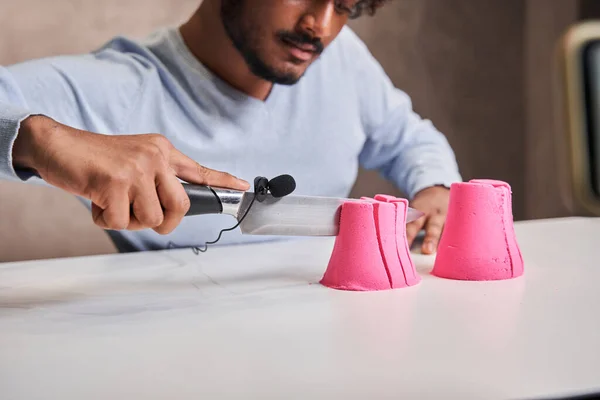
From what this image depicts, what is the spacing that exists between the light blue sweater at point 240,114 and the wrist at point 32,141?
278mm

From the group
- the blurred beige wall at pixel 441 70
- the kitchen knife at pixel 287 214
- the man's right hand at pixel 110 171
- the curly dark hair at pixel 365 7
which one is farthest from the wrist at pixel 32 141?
the curly dark hair at pixel 365 7

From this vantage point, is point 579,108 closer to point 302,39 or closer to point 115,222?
point 115,222

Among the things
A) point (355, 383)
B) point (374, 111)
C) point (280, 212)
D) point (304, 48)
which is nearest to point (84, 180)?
point (280, 212)

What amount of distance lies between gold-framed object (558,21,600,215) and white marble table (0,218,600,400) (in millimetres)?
143

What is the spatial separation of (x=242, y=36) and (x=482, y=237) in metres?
0.69

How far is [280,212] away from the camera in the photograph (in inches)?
31.9

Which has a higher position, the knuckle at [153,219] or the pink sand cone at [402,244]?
the knuckle at [153,219]

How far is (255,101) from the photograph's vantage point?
4.28ft

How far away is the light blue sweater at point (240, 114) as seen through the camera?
1140mm

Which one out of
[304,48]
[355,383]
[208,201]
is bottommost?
[355,383]

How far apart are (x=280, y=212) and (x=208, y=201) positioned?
0.11 meters

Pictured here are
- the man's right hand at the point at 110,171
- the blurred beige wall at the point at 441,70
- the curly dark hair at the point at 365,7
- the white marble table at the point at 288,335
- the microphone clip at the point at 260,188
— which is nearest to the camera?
the white marble table at the point at 288,335

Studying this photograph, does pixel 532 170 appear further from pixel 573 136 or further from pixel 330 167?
pixel 573 136

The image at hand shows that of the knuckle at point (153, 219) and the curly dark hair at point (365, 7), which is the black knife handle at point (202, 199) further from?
the curly dark hair at point (365, 7)
